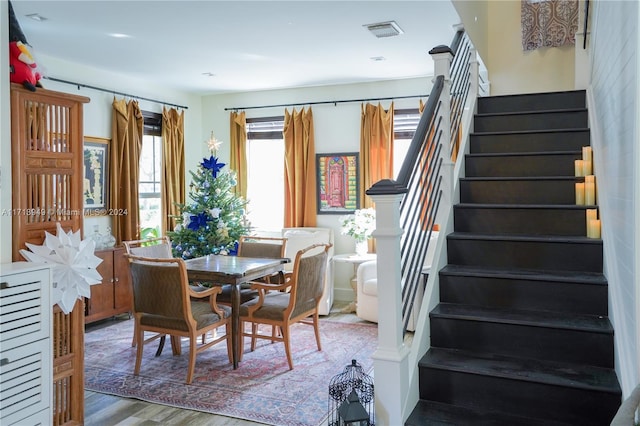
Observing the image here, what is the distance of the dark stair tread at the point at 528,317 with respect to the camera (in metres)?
2.34

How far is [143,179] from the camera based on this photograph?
21.1 feet

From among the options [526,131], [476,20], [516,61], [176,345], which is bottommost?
[176,345]

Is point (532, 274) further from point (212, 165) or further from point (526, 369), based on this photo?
point (212, 165)

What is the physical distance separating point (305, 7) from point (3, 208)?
2450mm

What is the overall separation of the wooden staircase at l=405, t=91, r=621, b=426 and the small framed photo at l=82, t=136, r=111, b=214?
4.08 metres

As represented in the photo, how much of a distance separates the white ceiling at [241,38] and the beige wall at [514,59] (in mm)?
659

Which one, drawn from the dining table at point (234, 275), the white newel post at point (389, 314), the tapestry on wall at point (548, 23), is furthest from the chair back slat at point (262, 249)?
the tapestry on wall at point (548, 23)

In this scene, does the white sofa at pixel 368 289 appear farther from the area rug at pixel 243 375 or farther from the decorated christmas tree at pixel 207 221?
the decorated christmas tree at pixel 207 221

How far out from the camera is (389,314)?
7.55 feet

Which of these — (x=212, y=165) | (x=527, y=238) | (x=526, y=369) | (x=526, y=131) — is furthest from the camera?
(x=212, y=165)

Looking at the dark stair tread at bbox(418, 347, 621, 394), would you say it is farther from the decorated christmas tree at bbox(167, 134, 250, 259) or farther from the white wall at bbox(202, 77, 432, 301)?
the white wall at bbox(202, 77, 432, 301)

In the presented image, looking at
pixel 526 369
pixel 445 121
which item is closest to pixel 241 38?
pixel 445 121

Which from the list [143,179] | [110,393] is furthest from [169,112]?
[110,393]

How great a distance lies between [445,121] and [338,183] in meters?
3.52
